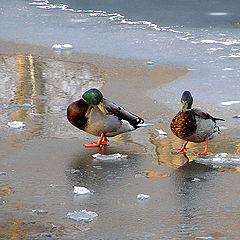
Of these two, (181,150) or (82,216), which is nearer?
(82,216)

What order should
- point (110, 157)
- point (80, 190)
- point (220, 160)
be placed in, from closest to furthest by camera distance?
point (80, 190) → point (220, 160) → point (110, 157)

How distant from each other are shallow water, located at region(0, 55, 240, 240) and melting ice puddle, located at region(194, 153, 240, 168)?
1.4 inches

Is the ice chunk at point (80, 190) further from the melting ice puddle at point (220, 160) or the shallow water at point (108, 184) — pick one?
the melting ice puddle at point (220, 160)

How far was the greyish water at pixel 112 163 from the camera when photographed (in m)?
4.18

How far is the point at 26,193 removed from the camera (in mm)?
4730

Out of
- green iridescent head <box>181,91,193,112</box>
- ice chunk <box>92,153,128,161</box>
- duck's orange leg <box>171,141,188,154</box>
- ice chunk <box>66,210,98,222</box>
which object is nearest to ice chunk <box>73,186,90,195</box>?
ice chunk <box>66,210,98,222</box>

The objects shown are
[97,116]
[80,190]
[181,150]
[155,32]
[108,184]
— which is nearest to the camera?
[80,190]

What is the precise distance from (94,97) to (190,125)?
2.96 ft

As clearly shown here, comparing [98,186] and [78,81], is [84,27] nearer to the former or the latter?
[78,81]

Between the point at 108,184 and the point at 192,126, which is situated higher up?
the point at 192,126

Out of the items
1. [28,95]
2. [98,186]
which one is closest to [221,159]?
[98,186]

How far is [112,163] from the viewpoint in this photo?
5531mm

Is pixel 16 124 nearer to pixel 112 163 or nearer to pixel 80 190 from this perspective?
pixel 112 163

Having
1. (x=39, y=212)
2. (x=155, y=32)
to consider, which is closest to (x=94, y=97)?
(x=39, y=212)
